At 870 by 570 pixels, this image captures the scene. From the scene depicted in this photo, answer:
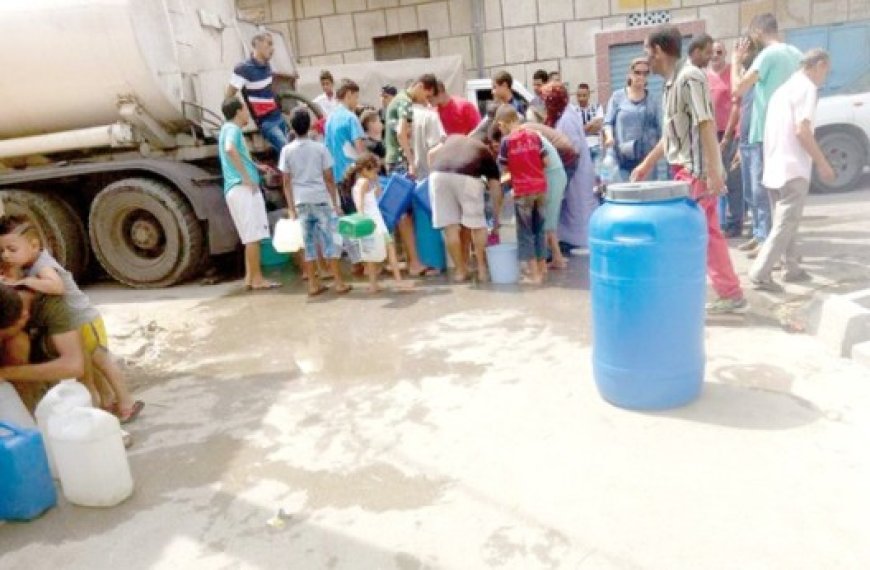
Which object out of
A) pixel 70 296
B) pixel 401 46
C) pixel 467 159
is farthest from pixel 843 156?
pixel 70 296

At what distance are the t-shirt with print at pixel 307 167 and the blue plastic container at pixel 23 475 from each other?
3345 millimetres

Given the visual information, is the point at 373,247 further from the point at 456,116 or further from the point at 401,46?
the point at 401,46

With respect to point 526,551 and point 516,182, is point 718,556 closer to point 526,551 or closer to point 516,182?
point 526,551

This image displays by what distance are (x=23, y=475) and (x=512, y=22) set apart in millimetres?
11671

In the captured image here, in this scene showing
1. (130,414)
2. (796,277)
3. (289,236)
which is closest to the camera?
(130,414)

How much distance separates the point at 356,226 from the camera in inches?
221

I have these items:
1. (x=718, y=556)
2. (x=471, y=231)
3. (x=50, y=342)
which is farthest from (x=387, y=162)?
(x=718, y=556)

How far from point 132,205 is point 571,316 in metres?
4.45

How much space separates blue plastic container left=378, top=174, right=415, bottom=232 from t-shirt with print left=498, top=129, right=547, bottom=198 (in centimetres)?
101

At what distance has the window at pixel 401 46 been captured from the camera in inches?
531

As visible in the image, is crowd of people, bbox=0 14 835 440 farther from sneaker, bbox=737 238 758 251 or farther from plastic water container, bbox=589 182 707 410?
plastic water container, bbox=589 182 707 410

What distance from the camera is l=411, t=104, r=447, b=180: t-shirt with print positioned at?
627 centimetres

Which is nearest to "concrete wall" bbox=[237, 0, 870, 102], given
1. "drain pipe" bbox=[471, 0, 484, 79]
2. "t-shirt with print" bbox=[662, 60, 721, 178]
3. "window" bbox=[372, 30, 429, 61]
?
"drain pipe" bbox=[471, 0, 484, 79]

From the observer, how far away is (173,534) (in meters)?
2.64
